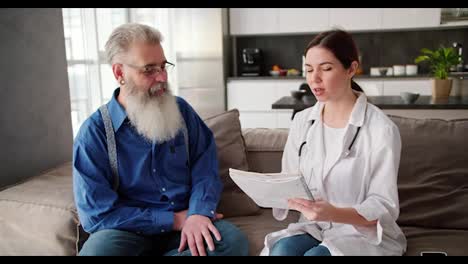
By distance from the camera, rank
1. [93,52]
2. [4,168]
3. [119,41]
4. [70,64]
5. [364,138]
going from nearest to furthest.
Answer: [364,138], [119,41], [4,168], [70,64], [93,52]

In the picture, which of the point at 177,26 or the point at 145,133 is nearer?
the point at 145,133

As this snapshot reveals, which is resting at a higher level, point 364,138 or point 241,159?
point 364,138

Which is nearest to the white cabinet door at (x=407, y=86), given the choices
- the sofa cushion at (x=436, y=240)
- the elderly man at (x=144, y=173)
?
the sofa cushion at (x=436, y=240)

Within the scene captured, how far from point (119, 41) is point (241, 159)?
71 centimetres

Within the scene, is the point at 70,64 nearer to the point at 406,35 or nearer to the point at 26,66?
the point at 26,66

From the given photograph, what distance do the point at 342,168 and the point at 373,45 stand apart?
422 cm

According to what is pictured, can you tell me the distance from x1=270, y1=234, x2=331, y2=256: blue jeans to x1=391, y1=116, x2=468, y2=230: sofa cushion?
1.73 feet

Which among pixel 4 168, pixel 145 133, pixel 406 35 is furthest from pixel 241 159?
pixel 406 35

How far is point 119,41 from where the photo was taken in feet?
5.00

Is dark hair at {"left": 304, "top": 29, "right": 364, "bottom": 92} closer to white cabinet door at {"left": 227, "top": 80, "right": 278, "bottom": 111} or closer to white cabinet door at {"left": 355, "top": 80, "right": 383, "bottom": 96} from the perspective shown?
white cabinet door at {"left": 355, "top": 80, "right": 383, "bottom": 96}

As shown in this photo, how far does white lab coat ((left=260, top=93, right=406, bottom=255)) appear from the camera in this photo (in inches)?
48.9

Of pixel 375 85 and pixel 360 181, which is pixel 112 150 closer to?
pixel 360 181

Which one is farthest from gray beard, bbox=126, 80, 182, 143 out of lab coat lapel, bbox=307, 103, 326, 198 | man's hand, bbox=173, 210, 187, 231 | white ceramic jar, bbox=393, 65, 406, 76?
white ceramic jar, bbox=393, 65, 406, 76

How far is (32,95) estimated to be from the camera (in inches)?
74.7
